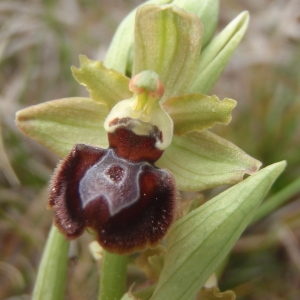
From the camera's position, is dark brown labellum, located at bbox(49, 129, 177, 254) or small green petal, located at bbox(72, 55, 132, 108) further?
small green petal, located at bbox(72, 55, 132, 108)

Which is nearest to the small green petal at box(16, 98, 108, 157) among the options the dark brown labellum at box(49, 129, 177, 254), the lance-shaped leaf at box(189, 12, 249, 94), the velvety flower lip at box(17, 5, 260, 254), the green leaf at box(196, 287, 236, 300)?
the velvety flower lip at box(17, 5, 260, 254)

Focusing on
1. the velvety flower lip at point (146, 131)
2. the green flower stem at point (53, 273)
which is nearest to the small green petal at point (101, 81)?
the velvety flower lip at point (146, 131)

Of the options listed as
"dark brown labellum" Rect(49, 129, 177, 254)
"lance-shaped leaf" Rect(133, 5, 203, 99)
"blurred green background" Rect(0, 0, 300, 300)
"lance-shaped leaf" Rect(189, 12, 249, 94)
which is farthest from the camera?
"blurred green background" Rect(0, 0, 300, 300)

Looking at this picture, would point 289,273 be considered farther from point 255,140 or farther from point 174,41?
point 174,41

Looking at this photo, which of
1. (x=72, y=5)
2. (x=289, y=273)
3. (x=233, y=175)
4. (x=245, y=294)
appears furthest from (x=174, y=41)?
(x=72, y=5)

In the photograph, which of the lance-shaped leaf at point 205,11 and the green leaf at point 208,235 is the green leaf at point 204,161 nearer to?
the green leaf at point 208,235

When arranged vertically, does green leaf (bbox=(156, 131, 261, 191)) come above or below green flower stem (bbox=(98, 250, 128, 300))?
above

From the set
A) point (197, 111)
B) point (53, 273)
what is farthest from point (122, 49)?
point (53, 273)

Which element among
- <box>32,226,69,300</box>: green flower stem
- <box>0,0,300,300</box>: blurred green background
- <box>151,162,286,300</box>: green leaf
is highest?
<box>151,162,286,300</box>: green leaf

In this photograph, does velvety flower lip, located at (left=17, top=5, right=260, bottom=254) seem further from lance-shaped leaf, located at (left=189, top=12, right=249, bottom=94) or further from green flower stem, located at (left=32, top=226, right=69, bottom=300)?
green flower stem, located at (left=32, top=226, right=69, bottom=300)
